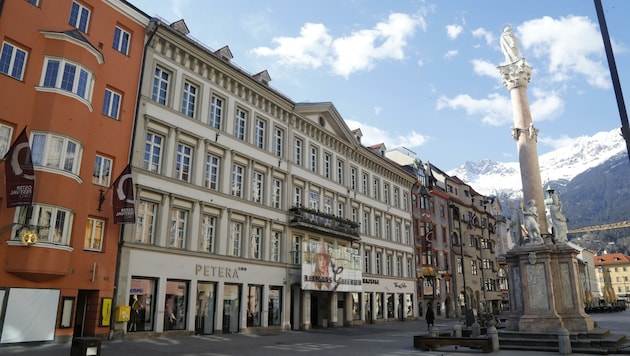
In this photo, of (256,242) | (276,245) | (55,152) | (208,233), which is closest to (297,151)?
(276,245)

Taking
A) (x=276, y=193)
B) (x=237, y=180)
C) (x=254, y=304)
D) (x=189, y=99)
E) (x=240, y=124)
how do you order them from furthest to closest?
(x=276, y=193), (x=240, y=124), (x=237, y=180), (x=254, y=304), (x=189, y=99)

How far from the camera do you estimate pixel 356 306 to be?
4425 cm

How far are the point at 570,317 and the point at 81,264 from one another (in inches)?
895

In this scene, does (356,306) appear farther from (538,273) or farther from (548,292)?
(548,292)

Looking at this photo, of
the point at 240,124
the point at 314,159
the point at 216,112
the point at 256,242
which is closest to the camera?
the point at 216,112

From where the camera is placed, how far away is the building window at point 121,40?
26.1 meters

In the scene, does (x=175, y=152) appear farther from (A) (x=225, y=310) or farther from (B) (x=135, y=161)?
(A) (x=225, y=310)

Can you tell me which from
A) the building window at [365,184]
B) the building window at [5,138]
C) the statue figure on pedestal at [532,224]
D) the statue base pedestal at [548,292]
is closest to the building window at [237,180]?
the building window at [5,138]

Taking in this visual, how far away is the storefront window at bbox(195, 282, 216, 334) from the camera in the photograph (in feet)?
92.6

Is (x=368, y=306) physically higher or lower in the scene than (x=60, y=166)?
lower

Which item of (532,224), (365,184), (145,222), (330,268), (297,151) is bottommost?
(330,268)

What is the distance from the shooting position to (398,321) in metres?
49.9

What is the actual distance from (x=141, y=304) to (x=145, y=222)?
445 centimetres

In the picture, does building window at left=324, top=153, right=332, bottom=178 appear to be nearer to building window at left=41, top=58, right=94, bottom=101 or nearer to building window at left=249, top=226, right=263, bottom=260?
building window at left=249, top=226, right=263, bottom=260
